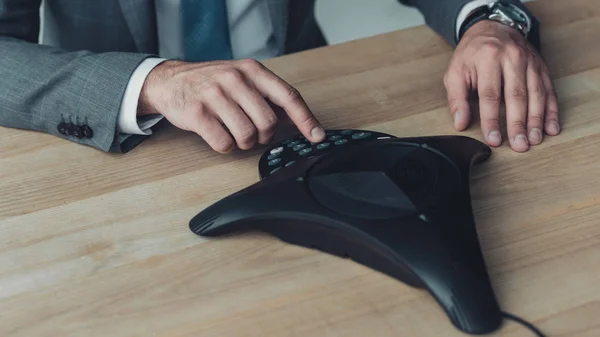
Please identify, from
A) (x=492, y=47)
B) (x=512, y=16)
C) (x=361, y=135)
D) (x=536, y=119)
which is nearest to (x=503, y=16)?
(x=512, y=16)

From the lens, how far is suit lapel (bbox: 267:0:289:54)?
1.24m

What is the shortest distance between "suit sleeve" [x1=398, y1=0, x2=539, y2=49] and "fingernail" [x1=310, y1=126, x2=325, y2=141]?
0.33m

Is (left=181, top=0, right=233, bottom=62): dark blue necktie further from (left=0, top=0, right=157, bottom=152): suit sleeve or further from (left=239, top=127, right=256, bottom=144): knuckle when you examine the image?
(left=239, top=127, right=256, bottom=144): knuckle

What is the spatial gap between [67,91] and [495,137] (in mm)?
502

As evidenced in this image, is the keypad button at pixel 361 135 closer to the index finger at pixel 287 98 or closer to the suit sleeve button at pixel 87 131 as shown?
the index finger at pixel 287 98

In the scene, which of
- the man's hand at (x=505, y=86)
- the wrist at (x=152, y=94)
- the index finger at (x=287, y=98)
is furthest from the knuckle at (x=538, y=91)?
the wrist at (x=152, y=94)

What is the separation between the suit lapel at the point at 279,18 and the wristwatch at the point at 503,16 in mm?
336

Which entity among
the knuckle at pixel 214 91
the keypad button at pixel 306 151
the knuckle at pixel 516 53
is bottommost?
the knuckle at pixel 516 53

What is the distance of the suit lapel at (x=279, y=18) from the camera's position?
48.8 inches

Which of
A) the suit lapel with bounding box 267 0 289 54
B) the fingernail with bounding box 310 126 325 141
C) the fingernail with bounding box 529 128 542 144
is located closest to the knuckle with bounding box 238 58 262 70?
the fingernail with bounding box 310 126 325 141

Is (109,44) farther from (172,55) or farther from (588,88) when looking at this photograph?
(588,88)

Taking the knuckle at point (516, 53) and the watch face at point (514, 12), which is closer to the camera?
the knuckle at point (516, 53)

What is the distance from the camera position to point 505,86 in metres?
0.89

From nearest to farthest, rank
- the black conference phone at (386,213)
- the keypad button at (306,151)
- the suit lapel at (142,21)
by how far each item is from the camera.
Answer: the black conference phone at (386,213) < the keypad button at (306,151) < the suit lapel at (142,21)
